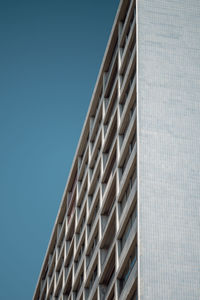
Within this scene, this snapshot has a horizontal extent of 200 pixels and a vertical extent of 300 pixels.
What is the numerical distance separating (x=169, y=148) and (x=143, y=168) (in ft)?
6.90

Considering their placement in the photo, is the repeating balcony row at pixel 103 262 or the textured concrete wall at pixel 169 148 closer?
the textured concrete wall at pixel 169 148

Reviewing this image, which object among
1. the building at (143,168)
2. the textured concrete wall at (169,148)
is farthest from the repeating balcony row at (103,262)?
the textured concrete wall at (169,148)

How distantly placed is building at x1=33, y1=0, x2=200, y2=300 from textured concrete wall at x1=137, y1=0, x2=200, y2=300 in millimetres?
52

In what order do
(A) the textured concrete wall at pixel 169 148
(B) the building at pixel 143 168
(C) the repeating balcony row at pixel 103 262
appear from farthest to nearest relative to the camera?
1. (C) the repeating balcony row at pixel 103 262
2. (B) the building at pixel 143 168
3. (A) the textured concrete wall at pixel 169 148

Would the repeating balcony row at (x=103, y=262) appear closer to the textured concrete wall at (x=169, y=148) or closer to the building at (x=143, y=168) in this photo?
the building at (x=143, y=168)

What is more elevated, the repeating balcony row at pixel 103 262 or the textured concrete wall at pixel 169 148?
the textured concrete wall at pixel 169 148

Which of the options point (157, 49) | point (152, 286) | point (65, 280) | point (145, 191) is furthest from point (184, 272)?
point (65, 280)

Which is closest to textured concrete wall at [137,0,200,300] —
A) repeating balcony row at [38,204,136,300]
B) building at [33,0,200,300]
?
building at [33,0,200,300]

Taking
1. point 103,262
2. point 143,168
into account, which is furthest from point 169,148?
point 103,262

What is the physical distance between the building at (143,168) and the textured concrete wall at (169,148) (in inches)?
2.0

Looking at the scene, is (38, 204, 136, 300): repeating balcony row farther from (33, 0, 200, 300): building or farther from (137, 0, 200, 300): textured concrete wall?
(137, 0, 200, 300): textured concrete wall

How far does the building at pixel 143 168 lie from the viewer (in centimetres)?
3083

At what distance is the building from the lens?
30828mm

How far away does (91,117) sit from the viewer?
55312 mm
